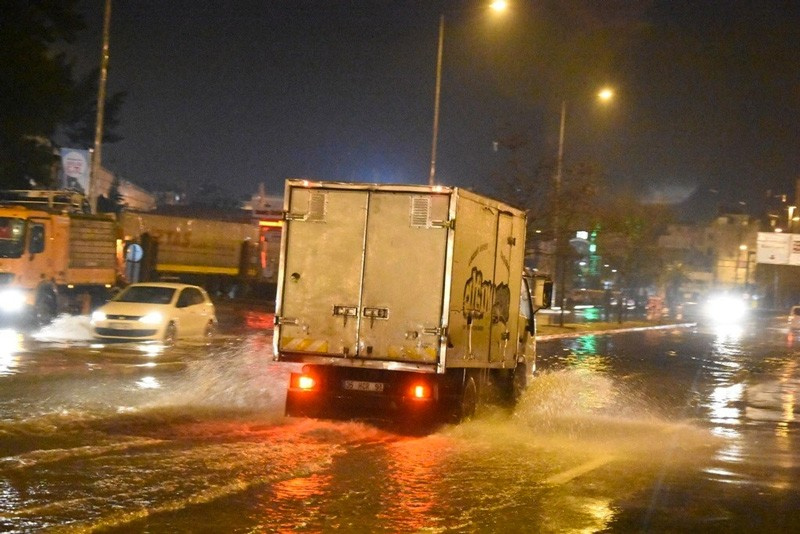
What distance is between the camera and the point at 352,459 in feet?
35.6

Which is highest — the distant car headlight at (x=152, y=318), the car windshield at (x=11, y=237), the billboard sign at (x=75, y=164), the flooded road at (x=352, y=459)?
the billboard sign at (x=75, y=164)

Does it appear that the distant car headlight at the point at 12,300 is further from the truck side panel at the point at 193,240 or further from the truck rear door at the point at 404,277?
the truck side panel at the point at 193,240

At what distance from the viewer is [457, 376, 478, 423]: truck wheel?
13047 millimetres

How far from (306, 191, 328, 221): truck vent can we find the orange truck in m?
15.4

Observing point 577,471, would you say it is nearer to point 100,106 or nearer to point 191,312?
point 191,312

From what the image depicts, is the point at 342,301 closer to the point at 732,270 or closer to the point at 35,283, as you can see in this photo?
the point at 35,283

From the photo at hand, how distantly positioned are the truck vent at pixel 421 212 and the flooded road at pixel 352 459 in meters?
2.47

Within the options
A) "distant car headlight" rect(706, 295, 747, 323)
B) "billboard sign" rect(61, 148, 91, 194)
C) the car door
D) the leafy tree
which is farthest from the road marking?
"distant car headlight" rect(706, 295, 747, 323)

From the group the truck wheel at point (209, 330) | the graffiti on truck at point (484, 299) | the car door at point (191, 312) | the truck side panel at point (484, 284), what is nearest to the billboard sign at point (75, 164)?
the truck wheel at point (209, 330)

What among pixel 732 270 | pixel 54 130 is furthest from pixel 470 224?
pixel 732 270

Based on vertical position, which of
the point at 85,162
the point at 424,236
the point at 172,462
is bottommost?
the point at 172,462

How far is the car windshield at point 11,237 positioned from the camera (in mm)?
25719

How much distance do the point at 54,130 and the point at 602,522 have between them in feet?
127

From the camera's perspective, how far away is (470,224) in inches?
504
